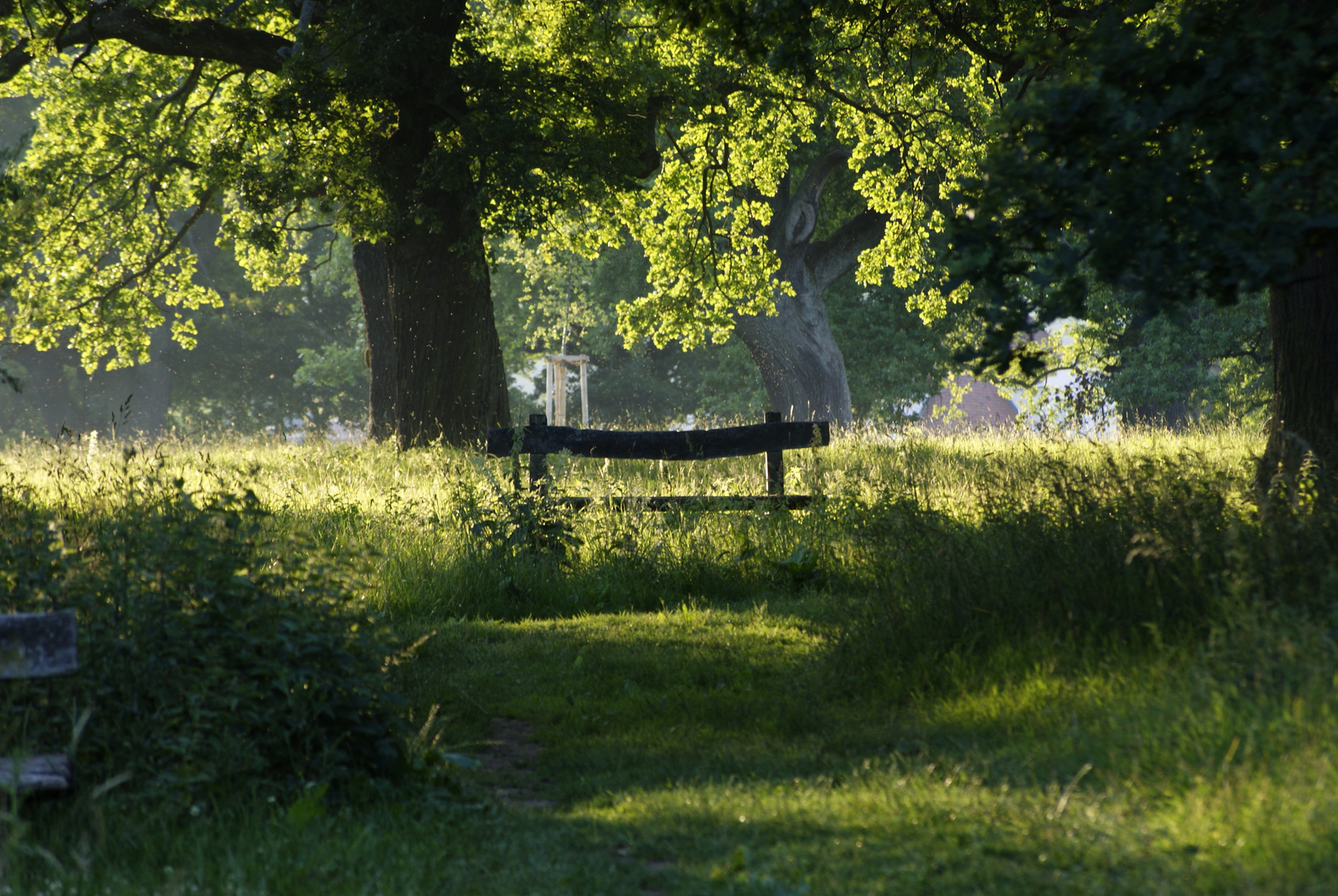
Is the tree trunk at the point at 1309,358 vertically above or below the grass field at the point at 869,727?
above

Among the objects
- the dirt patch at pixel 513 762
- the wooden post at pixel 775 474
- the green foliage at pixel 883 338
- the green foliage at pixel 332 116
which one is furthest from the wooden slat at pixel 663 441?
the green foliage at pixel 883 338

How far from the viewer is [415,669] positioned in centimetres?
711

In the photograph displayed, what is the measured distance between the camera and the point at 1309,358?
7.91m

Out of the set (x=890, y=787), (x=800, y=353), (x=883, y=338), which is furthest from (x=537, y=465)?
(x=883, y=338)

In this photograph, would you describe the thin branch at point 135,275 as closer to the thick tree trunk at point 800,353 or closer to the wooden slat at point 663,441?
the wooden slat at point 663,441

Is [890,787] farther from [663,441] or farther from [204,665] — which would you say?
[663,441]

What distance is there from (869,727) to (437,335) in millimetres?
11275

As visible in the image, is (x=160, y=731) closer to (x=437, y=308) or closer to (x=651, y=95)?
(x=437, y=308)

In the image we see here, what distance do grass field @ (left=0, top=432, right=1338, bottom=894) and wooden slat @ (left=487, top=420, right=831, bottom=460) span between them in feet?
4.96

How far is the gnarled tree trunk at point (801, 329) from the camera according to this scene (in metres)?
27.0

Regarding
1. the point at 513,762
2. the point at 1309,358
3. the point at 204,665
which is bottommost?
the point at 513,762

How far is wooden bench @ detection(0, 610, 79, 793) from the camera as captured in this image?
152 inches

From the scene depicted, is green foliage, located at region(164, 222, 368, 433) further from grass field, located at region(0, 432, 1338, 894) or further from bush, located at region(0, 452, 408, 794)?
bush, located at region(0, 452, 408, 794)

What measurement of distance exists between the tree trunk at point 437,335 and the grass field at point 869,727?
6.40 metres
